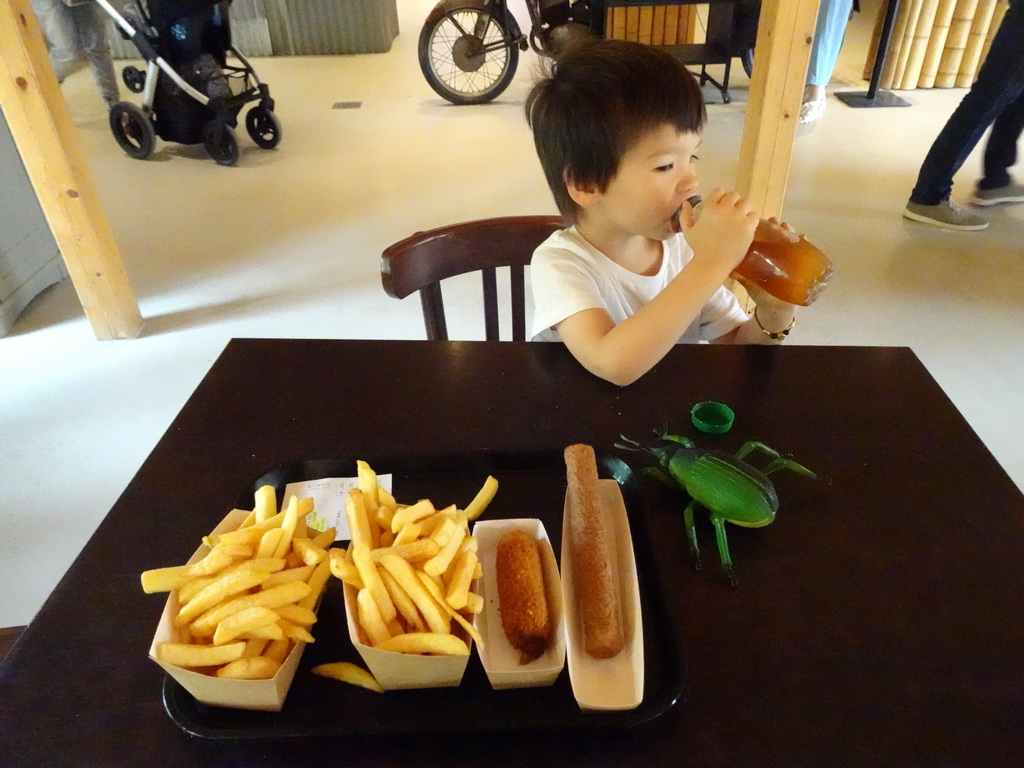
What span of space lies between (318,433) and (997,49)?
3099 millimetres

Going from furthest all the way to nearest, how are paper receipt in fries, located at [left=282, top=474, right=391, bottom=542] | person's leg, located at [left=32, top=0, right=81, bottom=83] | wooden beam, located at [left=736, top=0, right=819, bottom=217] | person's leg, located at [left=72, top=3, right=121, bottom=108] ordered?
person's leg, located at [left=32, top=0, right=81, bottom=83] → person's leg, located at [left=72, top=3, right=121, bottom=108] → wooden beam, located at [left=736, top=0, right=819, bottom=217] → paper receipt in fries, located at [left=282, top=474, right=391, bottom=542]

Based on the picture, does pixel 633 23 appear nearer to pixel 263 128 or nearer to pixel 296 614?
pixel 263 128

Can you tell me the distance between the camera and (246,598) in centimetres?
58

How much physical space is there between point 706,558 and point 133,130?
4.20 metres

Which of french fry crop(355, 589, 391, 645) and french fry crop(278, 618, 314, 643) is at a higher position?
french fry crop(355, 589, 391, 645)

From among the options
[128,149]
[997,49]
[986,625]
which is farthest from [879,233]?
[128,149]

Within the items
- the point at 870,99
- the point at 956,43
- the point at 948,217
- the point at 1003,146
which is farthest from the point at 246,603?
the point at 956,43

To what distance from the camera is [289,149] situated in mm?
4066

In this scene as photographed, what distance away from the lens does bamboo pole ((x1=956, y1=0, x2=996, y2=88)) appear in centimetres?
452

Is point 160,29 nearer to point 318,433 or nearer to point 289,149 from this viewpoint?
point 289,149

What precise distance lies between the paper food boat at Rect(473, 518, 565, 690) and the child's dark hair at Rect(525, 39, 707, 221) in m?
0.58

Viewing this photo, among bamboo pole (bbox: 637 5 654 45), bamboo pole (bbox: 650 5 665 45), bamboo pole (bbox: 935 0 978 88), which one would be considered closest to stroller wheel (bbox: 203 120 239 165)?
bamboo pole (bbox: 637 5 654 45)

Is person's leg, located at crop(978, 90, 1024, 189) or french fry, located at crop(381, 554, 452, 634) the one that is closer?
french fry, located at crop(381, 554, 452, 634)

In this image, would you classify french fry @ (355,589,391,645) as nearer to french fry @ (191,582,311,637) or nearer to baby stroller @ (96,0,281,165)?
french fry @ (191,582,311,637)
